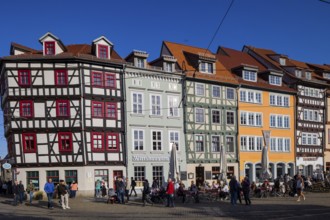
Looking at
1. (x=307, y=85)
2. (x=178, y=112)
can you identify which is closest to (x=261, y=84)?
(x=307, y=85)

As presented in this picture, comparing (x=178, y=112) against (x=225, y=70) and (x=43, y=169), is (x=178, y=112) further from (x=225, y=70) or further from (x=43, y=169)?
(x=43, y=169)

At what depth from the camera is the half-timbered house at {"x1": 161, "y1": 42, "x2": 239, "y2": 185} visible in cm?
3902

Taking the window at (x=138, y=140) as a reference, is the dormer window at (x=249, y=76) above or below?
above

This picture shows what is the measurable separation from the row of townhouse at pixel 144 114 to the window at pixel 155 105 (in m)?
0.09

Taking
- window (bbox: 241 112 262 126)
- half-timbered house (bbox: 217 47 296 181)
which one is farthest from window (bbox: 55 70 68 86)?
window (bbox: 241 112 262 126)

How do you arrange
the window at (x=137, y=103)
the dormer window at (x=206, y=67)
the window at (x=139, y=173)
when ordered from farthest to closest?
the dormer window at (x=206, y=67)
the window at (x=137, y=103)
the window at (x=139, y=173)

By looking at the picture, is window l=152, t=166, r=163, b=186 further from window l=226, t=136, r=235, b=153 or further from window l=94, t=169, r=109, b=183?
window l=226, t=136, r=235, b=153

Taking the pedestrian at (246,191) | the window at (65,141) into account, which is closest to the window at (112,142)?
the window at (65,141)

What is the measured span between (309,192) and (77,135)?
1826cm

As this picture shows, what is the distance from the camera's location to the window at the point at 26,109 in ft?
108

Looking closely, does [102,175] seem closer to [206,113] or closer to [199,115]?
[199,115]

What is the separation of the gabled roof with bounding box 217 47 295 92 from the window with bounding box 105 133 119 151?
1460 centimetres

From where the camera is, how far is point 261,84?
44531 millimetres

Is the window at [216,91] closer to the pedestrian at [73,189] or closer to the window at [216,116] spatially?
the window at [216,116]
